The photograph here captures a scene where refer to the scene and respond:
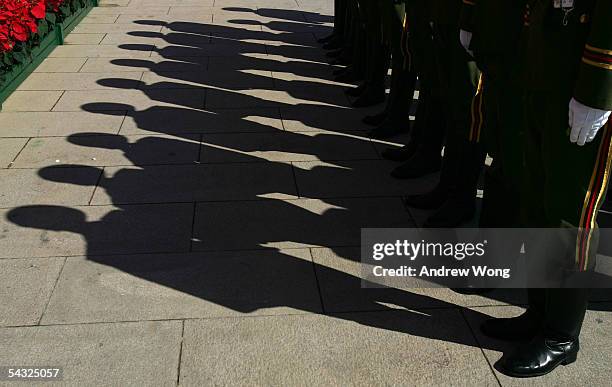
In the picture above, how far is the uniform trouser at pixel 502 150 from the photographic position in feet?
10.2

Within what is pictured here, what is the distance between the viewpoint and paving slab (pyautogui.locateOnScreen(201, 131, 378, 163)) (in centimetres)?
535

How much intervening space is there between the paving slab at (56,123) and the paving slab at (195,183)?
976mm

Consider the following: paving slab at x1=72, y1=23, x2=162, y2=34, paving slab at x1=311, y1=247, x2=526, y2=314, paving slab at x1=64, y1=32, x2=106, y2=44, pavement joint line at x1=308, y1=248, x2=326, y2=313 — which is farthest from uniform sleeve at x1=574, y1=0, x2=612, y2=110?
paving slab at x1=72, y1=23, x2=162, y2=34

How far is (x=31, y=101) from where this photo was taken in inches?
260

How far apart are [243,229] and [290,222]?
296 millimetres

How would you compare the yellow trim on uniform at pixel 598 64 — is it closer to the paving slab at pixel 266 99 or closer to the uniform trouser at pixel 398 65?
the uniform trouser at pixel 398 65

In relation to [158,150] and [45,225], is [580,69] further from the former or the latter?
[158,150]

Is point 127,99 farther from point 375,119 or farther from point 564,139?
point 564,139

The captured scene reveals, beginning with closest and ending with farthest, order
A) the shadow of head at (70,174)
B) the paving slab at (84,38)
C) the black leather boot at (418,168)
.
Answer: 1. the shadow of head at (70,174)
2. the black leather boot at (418,168)
3. the paving slab at (84,38)

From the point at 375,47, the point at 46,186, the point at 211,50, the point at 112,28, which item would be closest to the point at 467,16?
the point at 46,186

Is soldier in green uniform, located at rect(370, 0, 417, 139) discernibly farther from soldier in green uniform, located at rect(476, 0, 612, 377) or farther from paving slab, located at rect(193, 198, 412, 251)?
soldier in green uniform, located at rect(476, 0, 612, 377)

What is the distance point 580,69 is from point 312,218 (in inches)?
84.8

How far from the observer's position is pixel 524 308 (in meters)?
3.46

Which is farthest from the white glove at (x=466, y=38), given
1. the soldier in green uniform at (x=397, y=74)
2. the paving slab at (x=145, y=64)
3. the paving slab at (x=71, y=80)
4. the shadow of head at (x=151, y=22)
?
the shadow of head at (x=151, y=22)
